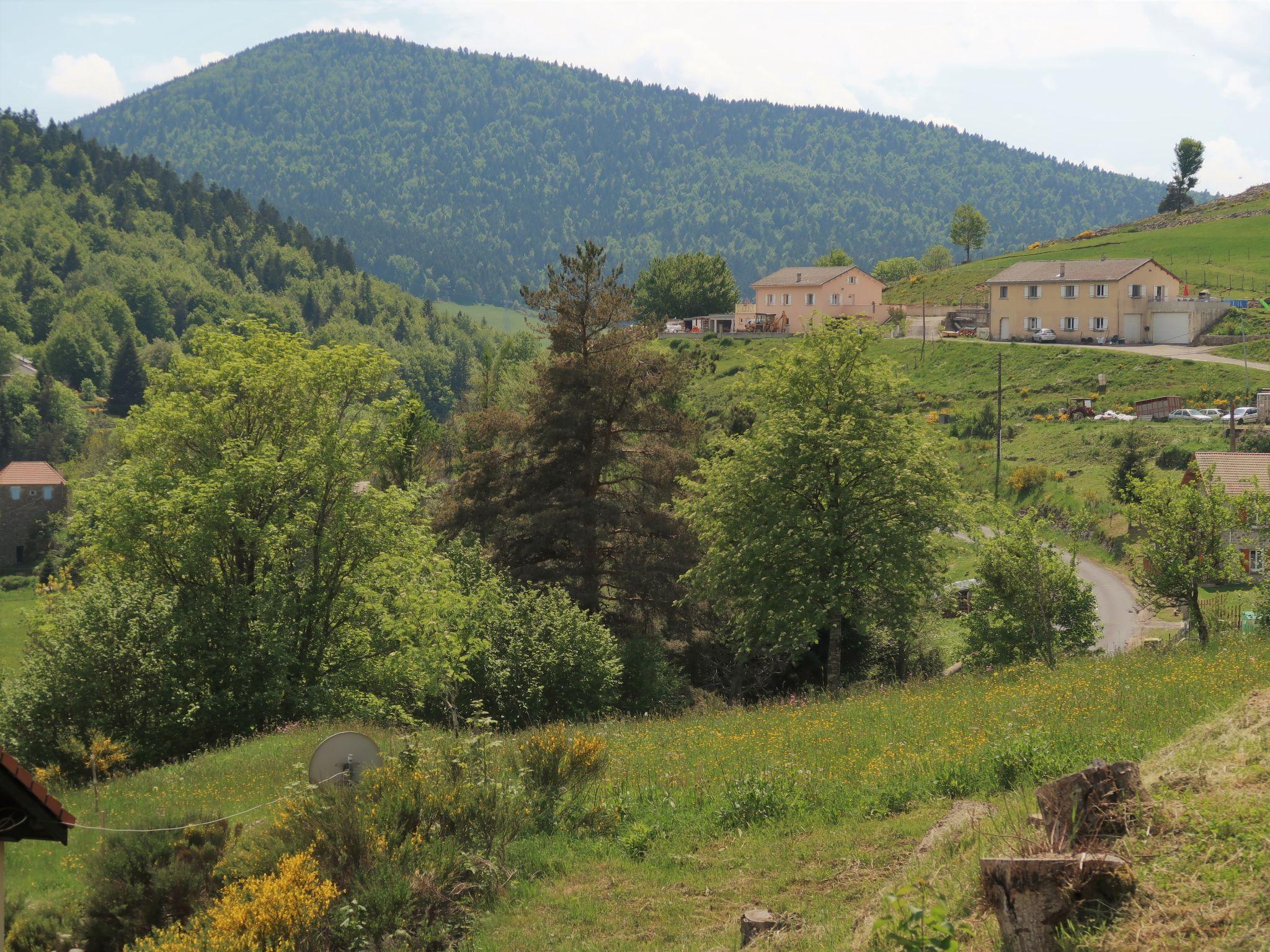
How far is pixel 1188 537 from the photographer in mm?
23953

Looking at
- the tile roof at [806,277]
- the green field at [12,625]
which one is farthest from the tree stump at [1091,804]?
the tile roof at [806,277]

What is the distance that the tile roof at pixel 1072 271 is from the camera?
308 feet

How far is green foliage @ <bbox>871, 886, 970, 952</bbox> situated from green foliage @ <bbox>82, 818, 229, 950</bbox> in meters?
9.14

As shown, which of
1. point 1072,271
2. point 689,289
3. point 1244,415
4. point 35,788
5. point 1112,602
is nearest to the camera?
point 35,788

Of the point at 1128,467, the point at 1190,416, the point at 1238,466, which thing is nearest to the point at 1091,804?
the point at 1238,466

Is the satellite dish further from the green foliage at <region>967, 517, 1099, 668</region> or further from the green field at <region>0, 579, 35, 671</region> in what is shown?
the green field at <region>0, 579, 35, 671</region>

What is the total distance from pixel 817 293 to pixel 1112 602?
83.1 m

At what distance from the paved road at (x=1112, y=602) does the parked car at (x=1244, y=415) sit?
1849 cm

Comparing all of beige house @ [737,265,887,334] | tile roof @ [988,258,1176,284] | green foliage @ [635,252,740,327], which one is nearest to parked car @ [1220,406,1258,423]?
tile roof @ [988,258,1176,284]

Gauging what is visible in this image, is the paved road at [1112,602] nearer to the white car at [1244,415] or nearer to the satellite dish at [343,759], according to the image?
the white car at [1244,415]

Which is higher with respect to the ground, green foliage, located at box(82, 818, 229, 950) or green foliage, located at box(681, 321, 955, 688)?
green foliage, located at box(681, 321, 955, 688)

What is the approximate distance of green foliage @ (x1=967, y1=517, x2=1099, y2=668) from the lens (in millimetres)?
26828

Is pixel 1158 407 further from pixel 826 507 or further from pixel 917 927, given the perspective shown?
pixel 917 927

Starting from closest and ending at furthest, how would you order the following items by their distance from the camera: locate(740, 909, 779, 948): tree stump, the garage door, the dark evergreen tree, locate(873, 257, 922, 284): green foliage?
locate(740, 909, 779, 948): tree stump
the garage door
the dark evergreen tree
locate(873, 257, 922, 284): green foliage
